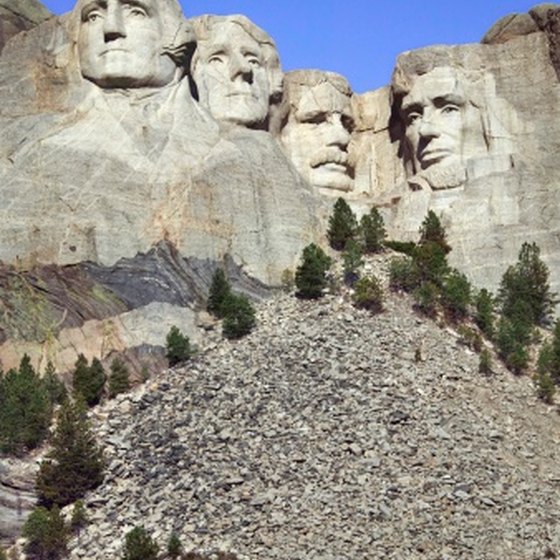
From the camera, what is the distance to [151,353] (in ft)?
126

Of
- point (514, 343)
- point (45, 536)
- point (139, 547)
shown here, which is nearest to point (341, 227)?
point (514, 343)

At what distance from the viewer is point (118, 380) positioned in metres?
37.1

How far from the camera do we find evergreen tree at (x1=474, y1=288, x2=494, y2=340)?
39344mm

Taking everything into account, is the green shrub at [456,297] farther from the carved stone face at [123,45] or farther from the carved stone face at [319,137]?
the carved stone face at [123,45]

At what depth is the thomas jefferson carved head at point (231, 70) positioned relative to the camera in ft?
143

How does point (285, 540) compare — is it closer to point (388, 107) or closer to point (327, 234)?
point (327, 234)

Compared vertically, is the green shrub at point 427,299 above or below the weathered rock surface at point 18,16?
below

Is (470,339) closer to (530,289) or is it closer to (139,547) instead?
(530,289)

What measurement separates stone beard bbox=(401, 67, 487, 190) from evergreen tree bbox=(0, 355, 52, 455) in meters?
11.2

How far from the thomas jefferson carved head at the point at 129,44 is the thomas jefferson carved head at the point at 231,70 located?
1.47 metres

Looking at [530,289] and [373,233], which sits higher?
[373,233]

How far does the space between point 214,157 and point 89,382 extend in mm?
6480

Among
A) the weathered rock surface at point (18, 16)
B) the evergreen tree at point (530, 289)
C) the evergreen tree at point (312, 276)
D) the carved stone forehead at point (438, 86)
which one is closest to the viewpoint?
the evergreen tree at point (312, 276)

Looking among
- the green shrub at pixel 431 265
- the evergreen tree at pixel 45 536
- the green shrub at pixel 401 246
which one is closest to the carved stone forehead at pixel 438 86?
the green shrub at pixel 401 246
